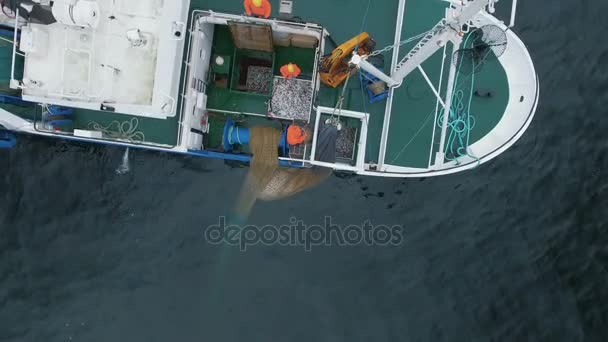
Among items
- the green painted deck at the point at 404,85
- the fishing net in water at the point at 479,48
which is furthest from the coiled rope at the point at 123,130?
the fishing net in water at the point at 479,48

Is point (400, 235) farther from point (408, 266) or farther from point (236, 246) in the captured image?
point (236, 246)

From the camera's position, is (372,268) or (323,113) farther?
(372,268)

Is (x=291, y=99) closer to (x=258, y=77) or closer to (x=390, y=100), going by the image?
(x=258, y=77)

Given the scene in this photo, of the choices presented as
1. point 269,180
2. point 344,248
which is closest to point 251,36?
point 269,180

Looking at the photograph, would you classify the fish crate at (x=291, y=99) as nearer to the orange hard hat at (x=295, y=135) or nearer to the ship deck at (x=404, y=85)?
the ship deck at (x=404, y=85)

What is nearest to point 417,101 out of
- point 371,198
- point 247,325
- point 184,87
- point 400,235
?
point 371,198
